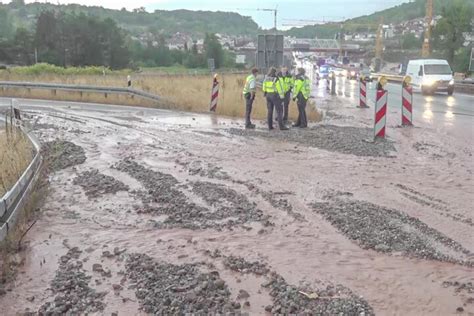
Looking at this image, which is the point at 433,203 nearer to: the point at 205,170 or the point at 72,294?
the point at 205,170

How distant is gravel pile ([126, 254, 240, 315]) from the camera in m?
4.46

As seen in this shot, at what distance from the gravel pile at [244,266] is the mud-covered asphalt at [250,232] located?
0.02 metres

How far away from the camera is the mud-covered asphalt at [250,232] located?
4703mm

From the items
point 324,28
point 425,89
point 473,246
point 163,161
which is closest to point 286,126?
point 163,161

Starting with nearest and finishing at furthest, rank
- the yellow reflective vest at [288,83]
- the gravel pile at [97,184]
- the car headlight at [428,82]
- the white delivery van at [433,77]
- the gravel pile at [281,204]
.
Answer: the gravel pile at [281,204] < the gravel pile at [97,184] < the yellow reflective vest at [288,83] < the white delivery van at [433,77] < the car headlight at [428,82]

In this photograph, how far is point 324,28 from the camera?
6929 inches

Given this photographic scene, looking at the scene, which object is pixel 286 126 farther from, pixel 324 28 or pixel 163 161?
pixel 324 28

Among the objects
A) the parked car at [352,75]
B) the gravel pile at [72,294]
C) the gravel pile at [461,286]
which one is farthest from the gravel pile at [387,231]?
the parked car at [352,75]

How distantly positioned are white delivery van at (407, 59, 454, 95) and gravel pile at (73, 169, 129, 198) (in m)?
29.0

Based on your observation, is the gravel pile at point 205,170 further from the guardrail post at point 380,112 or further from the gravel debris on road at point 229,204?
the guardrail post at point 380,112

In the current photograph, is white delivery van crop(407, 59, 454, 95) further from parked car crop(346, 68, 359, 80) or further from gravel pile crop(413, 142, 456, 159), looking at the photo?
parked car crop(346, 68, 359, 80)

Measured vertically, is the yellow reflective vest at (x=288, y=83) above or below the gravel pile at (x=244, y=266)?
above

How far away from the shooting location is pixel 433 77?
33781 millimetres

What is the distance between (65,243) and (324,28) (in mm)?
178615
